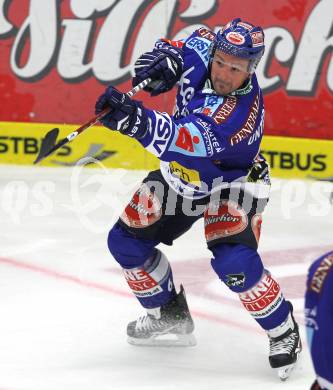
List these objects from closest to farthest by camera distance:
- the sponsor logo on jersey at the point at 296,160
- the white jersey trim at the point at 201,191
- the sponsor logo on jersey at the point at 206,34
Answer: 1. the white jersey trim at the point at 201,191
2. the sponsor logo on jersey at the point at 206,34
3. the sponsor logo on jersey at the point at 296,160

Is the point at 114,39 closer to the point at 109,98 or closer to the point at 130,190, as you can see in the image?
the point at 130,190

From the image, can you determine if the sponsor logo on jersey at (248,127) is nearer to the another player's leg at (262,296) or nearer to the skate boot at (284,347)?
the another player's leg at (262,296)

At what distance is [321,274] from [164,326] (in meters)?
2.02

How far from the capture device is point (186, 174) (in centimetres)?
400

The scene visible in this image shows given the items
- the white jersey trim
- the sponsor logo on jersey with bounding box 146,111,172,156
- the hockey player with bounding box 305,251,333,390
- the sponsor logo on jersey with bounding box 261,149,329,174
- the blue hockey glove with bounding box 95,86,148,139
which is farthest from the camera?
the sponsor logo on jersey with bounding box 261,149,329,174

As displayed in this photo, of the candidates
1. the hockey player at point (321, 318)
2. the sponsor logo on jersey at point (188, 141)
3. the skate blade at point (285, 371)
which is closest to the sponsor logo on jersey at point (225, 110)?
the sponsor logo on jersey at point (188, 141)

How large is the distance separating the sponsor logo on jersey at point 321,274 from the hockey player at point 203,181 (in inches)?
49.7

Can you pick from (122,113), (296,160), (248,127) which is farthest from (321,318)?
(296,160)

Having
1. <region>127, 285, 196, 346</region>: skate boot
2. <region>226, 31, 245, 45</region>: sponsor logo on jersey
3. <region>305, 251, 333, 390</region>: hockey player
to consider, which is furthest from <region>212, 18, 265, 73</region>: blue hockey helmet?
<region>305, 251, 333, 390</region>: hockey player

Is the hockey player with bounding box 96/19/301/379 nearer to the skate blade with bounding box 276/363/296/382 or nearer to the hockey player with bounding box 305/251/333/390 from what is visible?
the skate blade with bounding box 276/363/296/382

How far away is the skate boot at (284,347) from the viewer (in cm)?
382

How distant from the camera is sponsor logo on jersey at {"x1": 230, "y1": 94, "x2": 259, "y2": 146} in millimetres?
3732

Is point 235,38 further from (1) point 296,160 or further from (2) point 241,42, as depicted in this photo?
(1) point 296,160

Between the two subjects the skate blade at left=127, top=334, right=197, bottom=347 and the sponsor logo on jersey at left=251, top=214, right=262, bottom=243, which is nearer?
the sponsor logo on jersey at left=251, top=214, right=262, bottom=243
